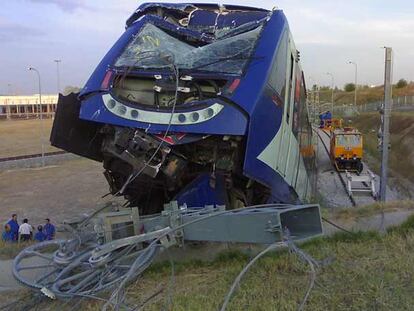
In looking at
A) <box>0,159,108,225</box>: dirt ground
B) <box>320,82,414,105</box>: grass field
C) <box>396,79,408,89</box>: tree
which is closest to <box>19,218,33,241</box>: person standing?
<box>0,159,108,225</box>: dirt ground

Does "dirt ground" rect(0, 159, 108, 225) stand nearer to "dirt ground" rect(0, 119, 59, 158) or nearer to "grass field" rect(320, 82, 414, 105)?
"dirt ground" rect(0, 119, 59, 158)

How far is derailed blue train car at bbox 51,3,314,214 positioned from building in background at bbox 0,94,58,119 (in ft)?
439

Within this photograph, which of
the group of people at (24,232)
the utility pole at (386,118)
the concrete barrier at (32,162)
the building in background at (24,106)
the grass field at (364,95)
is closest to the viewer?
the group of people at (24,232)

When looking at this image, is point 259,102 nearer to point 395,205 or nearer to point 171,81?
point 171,81

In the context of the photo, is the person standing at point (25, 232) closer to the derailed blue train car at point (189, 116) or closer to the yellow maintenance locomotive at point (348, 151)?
the derailed blue train car at point (189, 116)

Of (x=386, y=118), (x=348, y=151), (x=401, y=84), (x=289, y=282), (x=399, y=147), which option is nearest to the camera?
(x=289, y=282)

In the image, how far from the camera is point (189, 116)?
6289 mm

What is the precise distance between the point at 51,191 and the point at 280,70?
28493mm

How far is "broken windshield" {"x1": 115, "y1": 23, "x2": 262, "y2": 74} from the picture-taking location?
22.5ft

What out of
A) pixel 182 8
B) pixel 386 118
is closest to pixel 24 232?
pixel 182 8

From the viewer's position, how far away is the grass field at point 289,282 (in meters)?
4.04

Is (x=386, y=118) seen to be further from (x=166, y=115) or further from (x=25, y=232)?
(x=166, y=115)

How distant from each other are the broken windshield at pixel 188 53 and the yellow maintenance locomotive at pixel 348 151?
31.2 m

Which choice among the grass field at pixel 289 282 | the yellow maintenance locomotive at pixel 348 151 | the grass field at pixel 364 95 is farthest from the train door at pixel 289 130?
the grass field at pixel 364 95
